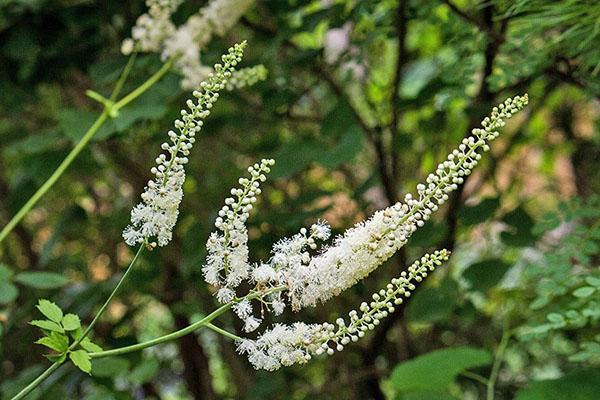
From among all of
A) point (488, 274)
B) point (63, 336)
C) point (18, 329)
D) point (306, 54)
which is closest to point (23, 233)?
point (18, 329)

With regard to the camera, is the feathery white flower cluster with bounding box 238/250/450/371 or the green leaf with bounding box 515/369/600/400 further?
the green leaf with bounding box 515/369/600/400

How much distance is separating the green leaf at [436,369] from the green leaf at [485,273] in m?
0.15

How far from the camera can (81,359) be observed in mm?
560

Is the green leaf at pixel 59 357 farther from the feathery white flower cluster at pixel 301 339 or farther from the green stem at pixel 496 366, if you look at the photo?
the green stem at pixel 496 366

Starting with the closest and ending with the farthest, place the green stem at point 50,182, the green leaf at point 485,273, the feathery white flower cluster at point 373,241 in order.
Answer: the feathery white flower cluster at point 373,241, the green stem at point 50,182, the green leaf at point 485,273

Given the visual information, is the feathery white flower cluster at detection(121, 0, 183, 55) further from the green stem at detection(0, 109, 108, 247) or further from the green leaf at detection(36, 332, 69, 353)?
the green leaf at detection(36, 332, 69, 353)

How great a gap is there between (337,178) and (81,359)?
49.8 inches

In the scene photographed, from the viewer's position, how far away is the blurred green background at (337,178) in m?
0.94

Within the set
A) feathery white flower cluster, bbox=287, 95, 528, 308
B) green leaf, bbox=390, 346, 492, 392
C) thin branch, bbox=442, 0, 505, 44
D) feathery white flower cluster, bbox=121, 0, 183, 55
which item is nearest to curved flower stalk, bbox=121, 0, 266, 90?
feathery white flower cluster, bbox=121, 0, 183, 55

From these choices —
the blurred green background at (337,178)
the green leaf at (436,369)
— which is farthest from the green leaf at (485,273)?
the green leaf at (436,369)

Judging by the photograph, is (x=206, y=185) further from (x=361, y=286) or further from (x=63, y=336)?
(x=63, y=336)

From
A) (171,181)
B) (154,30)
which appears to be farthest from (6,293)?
(171,181)

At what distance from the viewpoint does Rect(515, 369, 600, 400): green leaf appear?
88cm

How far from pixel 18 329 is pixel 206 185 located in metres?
0.40
